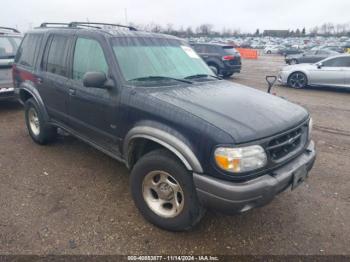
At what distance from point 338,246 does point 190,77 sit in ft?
7.85

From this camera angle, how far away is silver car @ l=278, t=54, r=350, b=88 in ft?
34.9

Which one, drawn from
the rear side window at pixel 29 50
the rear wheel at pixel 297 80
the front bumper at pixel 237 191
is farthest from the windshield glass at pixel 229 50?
the front bumper at pixel 237 191

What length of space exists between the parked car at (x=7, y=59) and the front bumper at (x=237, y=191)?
585cm

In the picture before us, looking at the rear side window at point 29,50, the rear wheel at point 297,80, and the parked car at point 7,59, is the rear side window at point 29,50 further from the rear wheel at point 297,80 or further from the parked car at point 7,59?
the rear wheel at point 297,80

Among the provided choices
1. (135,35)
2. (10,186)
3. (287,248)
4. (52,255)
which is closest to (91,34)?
(135,35)

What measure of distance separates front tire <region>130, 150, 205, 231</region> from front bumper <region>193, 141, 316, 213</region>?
0.15 metres

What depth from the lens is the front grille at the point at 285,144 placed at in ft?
8.20

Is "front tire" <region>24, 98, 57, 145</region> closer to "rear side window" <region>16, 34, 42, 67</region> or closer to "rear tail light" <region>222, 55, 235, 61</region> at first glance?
"rear side window" <region>16, 34, 42, 67</region>

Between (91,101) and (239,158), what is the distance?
6.36ft

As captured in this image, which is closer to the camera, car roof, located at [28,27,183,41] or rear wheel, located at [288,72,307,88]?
car roof, located at [28,27,183,41]

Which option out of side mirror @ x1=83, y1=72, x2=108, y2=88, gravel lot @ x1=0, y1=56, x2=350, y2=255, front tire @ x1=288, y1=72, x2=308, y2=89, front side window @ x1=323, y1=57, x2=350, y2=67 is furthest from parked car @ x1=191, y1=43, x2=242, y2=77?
side mirror @ x1=83, y1=72, x2=108, y2=88

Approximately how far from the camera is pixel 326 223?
3047 mm

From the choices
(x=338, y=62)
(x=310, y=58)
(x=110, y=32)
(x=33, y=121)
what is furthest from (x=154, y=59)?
(x=310, y=58)

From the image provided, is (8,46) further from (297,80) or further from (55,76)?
(297,80)
